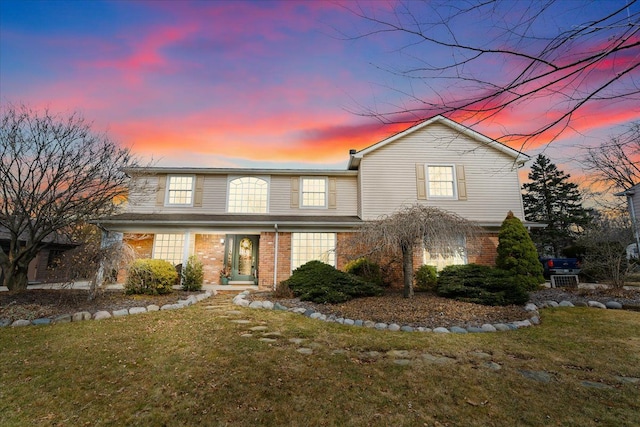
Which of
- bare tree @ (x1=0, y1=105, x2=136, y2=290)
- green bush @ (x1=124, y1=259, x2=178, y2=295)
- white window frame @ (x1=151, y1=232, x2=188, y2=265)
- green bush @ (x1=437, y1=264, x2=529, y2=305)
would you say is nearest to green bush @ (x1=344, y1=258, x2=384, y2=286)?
green bush @ (x1=437, y1=264, x2=529, y2=305)

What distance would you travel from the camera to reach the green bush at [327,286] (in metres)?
7.87

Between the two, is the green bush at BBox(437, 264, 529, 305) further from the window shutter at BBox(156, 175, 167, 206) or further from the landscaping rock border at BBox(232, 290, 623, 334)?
the window shutter at BBox(156, 175, 167, 206)

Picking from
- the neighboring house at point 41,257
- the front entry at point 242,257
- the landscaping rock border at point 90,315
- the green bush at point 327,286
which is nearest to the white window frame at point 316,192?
the front entry at point 242,257

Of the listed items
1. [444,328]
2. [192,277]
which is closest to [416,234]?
[444,328]

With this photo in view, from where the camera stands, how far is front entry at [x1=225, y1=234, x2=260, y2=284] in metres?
13.0

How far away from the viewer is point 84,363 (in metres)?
3.79

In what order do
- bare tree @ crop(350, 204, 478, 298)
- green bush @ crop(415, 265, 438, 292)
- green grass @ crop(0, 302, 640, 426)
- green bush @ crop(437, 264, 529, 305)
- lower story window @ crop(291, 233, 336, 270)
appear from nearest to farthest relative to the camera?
green grass @ crop(0, 302, 640, 426), green bush @ crop(437, 264, 529, 305), bare tree @ crop(350, 204, 478, 298), green bush @ crop(415, 265, 438, 292), lower story window @ crop(291, 233, 336, 270)

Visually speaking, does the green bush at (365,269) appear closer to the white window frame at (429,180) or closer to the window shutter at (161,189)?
the white window frame at (429,180)

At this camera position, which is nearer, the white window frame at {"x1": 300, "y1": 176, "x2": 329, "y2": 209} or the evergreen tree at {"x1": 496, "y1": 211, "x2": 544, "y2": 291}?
the evergreen tree at {"x1": 496, "y1": 211, "x2": 544, "y2": 291}

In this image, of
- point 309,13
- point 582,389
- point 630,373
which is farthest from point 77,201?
point 630,373

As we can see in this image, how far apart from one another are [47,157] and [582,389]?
12.3 metres

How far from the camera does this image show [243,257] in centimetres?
1316

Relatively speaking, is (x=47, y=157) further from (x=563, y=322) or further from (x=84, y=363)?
(x=563, y=322)

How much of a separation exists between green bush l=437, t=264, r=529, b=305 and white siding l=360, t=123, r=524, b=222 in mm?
4418
